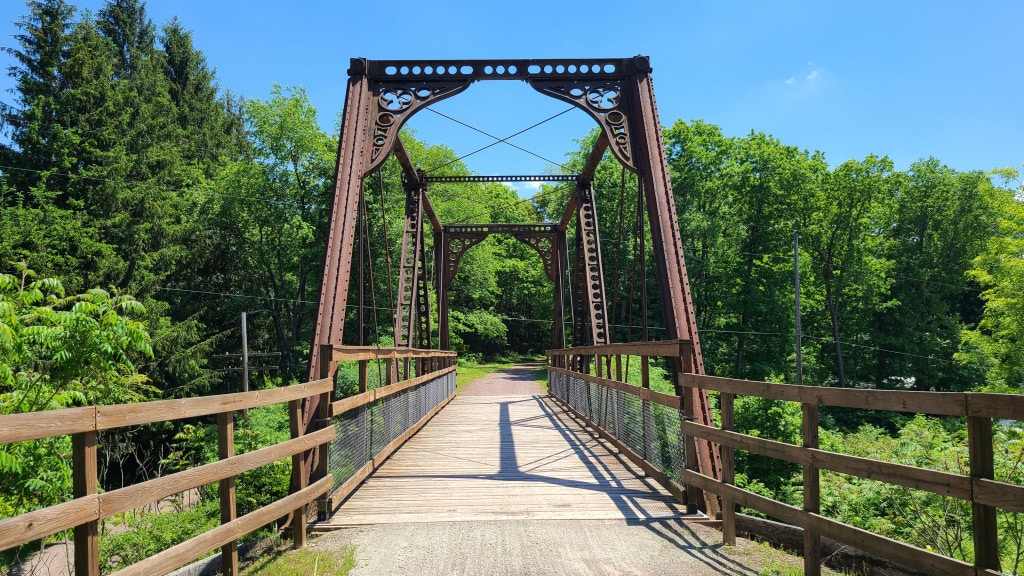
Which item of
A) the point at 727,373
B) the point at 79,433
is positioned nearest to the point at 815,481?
the point at 79,433

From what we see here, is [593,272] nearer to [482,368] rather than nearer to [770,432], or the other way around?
[770,432]

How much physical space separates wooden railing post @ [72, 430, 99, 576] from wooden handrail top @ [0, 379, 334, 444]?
0.06 m

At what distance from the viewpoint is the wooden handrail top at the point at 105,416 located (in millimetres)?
2055

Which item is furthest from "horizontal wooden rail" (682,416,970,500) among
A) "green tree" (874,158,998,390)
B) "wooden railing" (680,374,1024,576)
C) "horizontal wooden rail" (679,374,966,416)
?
"green tree" (874,158,998,390)

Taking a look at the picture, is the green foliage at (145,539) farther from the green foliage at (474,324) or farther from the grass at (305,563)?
the green foliage at (474,324)

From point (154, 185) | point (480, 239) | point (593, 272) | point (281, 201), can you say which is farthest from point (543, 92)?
point (281, 201)

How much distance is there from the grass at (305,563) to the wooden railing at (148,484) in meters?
0.18

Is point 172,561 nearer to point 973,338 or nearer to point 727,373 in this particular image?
point 973,338

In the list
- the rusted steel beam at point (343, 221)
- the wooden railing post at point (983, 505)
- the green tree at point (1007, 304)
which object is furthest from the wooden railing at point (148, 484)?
the green tree at point (1007, 304)

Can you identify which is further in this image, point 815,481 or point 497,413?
point 497,413

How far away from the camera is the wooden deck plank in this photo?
15.0ft

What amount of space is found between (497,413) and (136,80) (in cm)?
2618

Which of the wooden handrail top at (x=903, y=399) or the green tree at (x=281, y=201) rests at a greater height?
the green tree at (x=281, y=201)

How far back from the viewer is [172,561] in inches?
105
